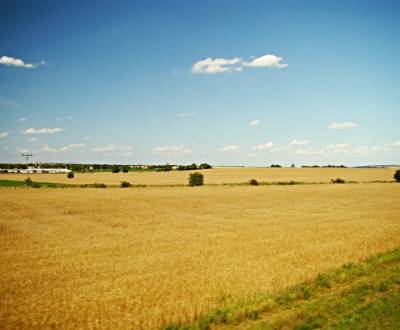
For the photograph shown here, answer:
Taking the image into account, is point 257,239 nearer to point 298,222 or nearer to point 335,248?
point 335,248

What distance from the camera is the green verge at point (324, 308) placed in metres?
9.66

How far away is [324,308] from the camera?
10.9 m

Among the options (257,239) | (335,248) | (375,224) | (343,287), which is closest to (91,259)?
(257,239)

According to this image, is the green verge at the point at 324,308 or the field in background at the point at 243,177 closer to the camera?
the green verge at the point at 324,308

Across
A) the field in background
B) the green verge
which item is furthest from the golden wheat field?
the field in background

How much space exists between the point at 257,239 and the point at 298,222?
26.6ft

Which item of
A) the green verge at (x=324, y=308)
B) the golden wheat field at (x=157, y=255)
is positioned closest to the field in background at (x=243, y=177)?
the golden wheat field at (x=157, y=255)

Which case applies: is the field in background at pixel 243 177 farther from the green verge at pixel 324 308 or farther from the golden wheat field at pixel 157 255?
the green verge at pixel 324 308

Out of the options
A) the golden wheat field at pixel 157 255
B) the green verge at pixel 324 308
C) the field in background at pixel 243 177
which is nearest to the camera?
the green verge at pixel 324 308

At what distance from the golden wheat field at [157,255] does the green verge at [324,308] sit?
2.88ft

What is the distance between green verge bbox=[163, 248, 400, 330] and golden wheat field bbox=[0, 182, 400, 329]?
0.88m

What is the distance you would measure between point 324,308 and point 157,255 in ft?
31.9

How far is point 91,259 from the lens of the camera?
17.9m

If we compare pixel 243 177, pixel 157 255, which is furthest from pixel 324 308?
pixel 243 177
